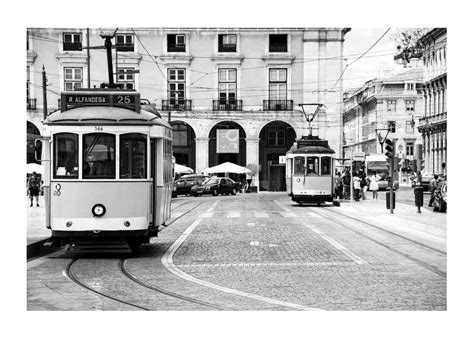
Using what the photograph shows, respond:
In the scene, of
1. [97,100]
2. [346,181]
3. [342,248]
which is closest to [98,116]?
[97,100]

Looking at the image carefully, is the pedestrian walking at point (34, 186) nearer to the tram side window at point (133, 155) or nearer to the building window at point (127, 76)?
the building window at point (127, 76)

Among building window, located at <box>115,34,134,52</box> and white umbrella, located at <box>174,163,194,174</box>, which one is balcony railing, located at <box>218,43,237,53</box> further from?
white umbrella, located at <box>174,163,194,174</box>

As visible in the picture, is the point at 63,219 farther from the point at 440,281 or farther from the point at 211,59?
the point at 211,59

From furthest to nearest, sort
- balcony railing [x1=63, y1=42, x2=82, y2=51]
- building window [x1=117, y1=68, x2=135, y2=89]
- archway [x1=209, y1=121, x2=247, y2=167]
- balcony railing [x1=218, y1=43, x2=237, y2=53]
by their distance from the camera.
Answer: archway [x1=209, y1=121, x2=247, y2=167]
balcony railing [x1=218, y1=43, x2=237, y2=53]
building window [x1=117, y1=68, x2=135, y2=89]
balcony railing [x1=63, y1=42, x2=82, y2=51]

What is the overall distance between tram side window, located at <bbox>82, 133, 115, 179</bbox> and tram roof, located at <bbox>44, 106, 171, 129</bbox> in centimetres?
23

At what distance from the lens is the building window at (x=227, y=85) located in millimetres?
36469

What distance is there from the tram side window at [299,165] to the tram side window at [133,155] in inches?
854

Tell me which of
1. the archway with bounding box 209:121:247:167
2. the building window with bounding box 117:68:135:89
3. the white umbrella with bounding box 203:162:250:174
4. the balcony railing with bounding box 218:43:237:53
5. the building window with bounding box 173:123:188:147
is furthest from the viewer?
the white umbrella with bounding box 203:162:250:174

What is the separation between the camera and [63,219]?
1398 centimetres

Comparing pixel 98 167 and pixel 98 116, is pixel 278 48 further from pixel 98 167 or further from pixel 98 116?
pixel 98 167

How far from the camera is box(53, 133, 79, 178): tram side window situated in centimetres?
1401

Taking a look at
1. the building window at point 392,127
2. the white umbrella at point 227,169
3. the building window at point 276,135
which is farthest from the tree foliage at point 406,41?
the building window at point 392,127

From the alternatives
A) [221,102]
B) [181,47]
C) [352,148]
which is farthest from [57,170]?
[352,148]

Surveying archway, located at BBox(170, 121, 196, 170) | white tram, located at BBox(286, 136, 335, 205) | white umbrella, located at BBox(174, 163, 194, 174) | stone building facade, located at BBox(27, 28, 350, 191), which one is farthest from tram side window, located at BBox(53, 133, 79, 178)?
white umbrella, located at BBox(174, 163, 194, 174)
